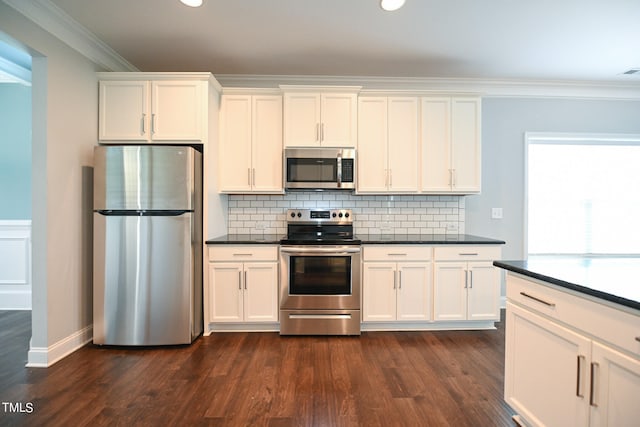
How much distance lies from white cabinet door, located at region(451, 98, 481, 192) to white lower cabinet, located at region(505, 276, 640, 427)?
6.06ft

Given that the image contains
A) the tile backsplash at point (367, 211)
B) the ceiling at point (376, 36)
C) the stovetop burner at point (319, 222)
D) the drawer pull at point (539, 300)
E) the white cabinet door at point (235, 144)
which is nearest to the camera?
the drawer pull at point (539, 300)

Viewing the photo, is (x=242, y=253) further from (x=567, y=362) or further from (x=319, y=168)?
(x=567, y=362)

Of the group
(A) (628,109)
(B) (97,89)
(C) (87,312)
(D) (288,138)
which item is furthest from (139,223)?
(A) (628,109)

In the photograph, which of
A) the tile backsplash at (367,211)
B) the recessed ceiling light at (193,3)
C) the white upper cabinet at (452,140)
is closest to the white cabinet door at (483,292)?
the tile backsplash at (367,211)

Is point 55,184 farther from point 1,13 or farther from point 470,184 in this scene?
point 470,184

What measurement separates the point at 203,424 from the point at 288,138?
2502mm

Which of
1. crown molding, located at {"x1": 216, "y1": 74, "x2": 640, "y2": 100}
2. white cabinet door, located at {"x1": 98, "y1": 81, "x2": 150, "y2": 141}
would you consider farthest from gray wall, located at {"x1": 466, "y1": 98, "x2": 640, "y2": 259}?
white cabinet door, located at {"x1": 98, "y1": 81, "x2": 150, "y2": 141}

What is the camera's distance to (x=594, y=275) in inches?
55.2

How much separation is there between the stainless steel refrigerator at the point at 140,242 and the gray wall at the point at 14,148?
5.93ft

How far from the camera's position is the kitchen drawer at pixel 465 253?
9.96ft

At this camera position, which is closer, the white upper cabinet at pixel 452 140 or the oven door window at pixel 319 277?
the oven door window at pixel 319 277

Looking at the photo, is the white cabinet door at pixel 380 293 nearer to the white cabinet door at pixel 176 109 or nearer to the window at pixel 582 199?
the window at pixel 582 199

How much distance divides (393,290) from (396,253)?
37 cm

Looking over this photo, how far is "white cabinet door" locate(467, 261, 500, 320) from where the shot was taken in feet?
10.0
